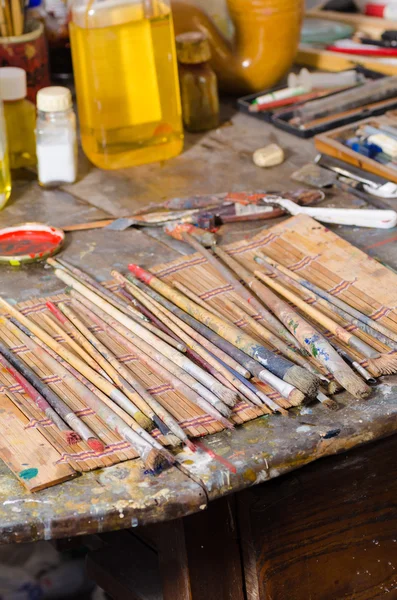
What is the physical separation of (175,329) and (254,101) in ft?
2.58

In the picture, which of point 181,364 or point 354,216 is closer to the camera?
point 181,364

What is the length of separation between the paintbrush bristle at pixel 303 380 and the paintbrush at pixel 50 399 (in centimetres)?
19

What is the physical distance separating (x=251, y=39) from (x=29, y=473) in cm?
106

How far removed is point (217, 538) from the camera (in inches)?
37.3

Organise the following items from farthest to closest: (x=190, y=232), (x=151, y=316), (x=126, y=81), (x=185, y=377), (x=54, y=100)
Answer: (x=126, y=81), (x=54, y=100), (x=190, y=232), (x=151, y=316), (x=185, y=377)

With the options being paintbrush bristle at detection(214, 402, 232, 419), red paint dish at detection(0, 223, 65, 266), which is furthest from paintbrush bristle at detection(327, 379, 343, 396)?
red paint dish at detection(0, 223, 65, 266)

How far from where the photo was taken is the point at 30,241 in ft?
3.96

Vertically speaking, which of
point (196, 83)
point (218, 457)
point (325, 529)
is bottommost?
point (325, 529)

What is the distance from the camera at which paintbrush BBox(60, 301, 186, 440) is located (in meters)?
0.82

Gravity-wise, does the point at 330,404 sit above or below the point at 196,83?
below

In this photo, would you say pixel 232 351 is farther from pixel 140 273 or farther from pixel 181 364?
pixel 140 273

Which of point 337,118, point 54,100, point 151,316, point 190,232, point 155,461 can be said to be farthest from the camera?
point 337,118

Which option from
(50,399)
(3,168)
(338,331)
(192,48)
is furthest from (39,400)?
(192,48)

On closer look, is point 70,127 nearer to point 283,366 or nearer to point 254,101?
point 254,101
